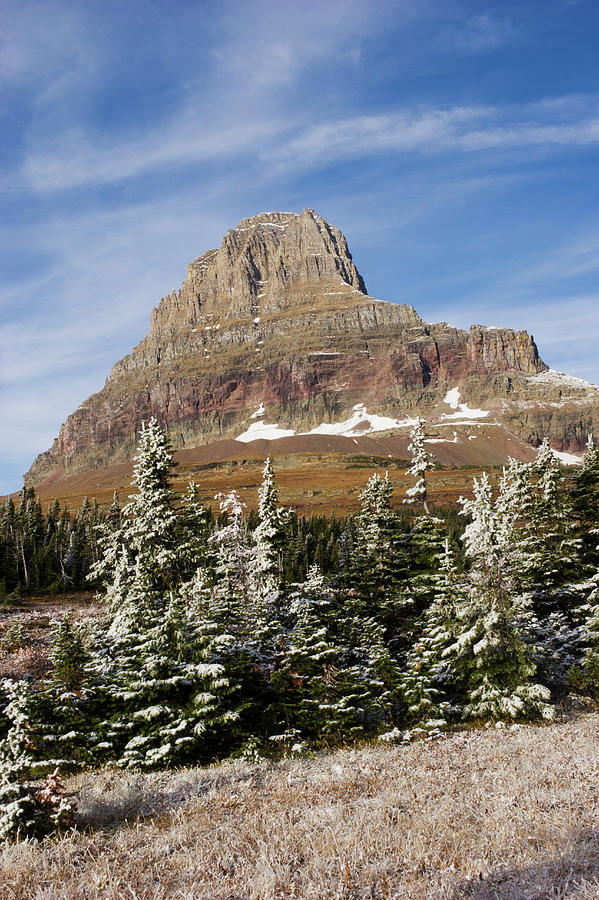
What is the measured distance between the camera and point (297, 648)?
20125mm

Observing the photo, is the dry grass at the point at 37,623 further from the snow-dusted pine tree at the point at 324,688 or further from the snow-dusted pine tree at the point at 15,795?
the snow-dusted pine tree at the point at 15,795

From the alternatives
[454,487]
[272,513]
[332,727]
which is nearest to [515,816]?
[332,727]

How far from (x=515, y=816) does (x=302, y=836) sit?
11.4 feet

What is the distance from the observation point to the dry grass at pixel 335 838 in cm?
631

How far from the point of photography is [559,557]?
29203mm

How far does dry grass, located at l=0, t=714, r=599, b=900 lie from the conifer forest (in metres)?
2.05

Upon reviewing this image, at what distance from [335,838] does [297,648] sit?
503 inches

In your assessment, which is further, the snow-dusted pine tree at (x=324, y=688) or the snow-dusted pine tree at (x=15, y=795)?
the snow-dusted pine tree at (x=324, y=688)

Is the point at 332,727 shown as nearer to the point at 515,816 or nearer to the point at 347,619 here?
the point at 347,619

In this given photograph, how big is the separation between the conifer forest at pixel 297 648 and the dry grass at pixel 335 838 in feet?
6.72

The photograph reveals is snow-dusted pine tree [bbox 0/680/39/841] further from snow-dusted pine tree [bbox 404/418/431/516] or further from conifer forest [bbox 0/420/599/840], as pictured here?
snow-dusted pine tree [bbox 404/418/431/516]

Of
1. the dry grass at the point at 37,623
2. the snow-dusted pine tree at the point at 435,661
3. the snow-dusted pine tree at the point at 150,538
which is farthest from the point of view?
the dry grass at the point at 37,623

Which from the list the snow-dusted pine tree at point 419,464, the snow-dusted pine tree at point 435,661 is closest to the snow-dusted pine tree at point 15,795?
the snow-dusted pine tree at point 435,661

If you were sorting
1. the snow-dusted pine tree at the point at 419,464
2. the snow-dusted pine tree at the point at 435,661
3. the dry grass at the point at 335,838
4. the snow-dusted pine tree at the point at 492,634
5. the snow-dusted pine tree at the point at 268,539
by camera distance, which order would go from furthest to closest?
the snow-dusted pine tree at the point at 419,464 < the snow-dusted pine tree at the point at 268,539 < the snow-dusted pine tree at the point at 435,661 < the snow-dusted pine tree at the point at 492,634 < the dry grass at the point at 335,838
